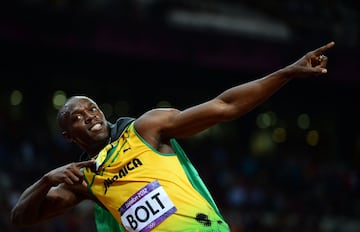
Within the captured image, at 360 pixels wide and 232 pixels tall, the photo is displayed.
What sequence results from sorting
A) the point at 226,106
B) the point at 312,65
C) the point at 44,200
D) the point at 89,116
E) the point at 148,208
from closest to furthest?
the point at 312,65
the point at 226,106
the point at 148,208
the point at 89,116
the point at 44,200

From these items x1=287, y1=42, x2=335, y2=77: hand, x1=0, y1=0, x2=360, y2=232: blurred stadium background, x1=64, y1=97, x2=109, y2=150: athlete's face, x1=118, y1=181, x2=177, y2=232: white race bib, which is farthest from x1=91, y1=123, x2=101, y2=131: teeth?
x1=0, y1=0, x2=360, y2=232: blurred stadium background

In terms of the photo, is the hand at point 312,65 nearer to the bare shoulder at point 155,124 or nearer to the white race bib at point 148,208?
the bare shoulder at point 155,124

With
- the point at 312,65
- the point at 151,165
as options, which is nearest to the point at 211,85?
the point at 151,165

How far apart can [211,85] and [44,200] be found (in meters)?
14.2

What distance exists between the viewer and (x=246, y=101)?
4.05m

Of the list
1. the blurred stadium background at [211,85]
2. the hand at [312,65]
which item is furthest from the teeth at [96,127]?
the blurred stadium background at [211,85]

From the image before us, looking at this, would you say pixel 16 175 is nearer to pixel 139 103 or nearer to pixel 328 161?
pixel 139 103

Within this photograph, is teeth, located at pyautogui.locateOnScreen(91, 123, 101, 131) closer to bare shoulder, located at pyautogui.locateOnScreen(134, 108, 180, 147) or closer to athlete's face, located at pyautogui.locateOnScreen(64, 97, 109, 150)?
athlete's face, located at pyautogui.locateOnScreen(64, 97, 109, 150)

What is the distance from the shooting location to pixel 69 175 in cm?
425

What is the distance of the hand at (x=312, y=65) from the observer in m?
3.89

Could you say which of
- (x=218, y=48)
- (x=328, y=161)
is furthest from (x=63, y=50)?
(x=328, y=161)

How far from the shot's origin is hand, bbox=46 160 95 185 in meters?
4.25

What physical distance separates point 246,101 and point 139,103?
1366 cm

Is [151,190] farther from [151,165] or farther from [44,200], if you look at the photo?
[44,200]
